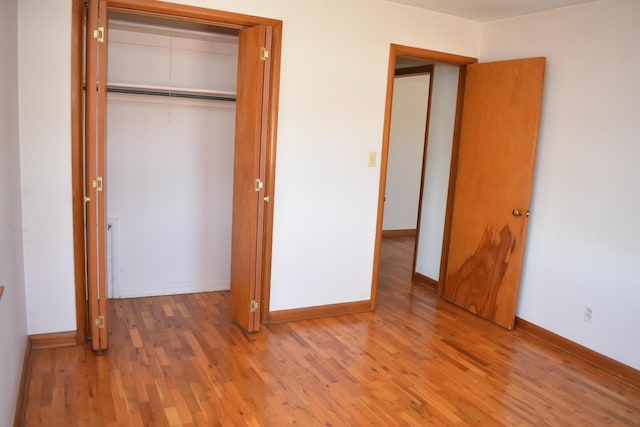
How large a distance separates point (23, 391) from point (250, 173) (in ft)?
5.82

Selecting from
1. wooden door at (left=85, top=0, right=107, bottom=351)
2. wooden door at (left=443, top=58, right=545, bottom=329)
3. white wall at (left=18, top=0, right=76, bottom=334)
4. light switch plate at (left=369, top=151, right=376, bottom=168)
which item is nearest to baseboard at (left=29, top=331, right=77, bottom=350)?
white wall at (left=18, top=0, right=76, bottom=334)

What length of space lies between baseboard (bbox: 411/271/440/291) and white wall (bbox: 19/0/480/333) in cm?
95

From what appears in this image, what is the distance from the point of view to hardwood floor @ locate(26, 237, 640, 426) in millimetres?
2559

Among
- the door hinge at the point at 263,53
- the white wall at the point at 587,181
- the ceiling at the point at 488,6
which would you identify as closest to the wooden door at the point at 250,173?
the door hinge at the point at 263,53

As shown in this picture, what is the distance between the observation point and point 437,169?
481 cm

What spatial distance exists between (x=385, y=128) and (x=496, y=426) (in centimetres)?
225

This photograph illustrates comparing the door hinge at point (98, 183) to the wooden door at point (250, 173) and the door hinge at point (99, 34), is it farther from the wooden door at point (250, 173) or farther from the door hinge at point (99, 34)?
the wooden door at point (250, 173)

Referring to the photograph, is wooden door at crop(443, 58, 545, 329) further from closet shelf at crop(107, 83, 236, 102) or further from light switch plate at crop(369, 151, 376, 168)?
closet shelf at crop(107, 83, 236, 102)

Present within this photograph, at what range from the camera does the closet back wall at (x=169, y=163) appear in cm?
389

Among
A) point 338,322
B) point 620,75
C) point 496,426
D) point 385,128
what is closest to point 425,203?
point 385,128

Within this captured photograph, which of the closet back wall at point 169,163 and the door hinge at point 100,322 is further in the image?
the closet back wall at point 169,163

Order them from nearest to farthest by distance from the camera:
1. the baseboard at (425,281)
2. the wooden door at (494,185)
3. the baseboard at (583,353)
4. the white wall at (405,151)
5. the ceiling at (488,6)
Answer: the baseboard at (583,353) → the ceiling at (488,6) → the wooden door at (494,185) → the baseboard at (425,281) → the white wall at (405,151)

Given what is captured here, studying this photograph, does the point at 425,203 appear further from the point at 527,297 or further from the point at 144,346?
the point at 144,346

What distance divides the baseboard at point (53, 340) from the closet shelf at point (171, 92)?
1.78m
